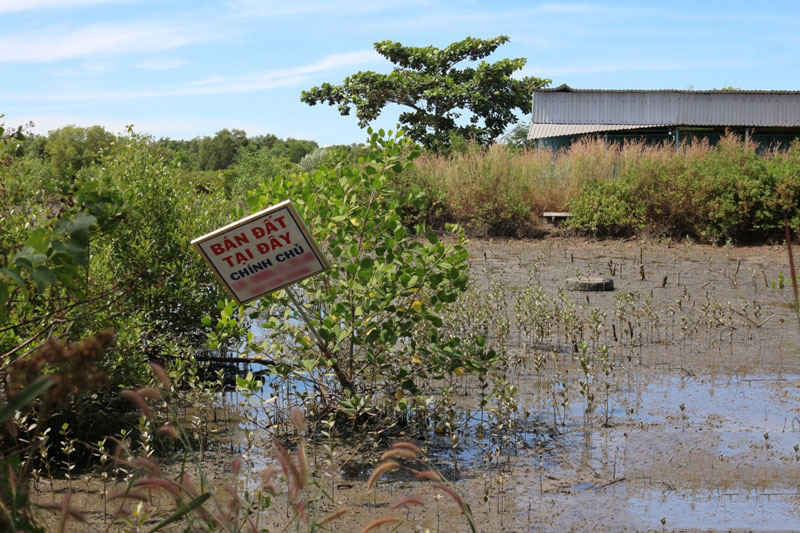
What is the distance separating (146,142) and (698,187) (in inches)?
476

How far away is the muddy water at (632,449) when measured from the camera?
4188 mm

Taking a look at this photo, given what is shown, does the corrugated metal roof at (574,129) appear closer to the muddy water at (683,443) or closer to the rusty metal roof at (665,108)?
the rusty metal roof at (665,108)

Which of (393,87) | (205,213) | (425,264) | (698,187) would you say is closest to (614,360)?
(425,264)

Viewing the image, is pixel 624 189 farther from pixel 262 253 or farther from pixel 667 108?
pixel 262 253

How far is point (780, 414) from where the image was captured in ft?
19.5

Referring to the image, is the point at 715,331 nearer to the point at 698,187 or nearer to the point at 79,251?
the point at 79,251

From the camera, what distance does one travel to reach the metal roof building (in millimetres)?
27531

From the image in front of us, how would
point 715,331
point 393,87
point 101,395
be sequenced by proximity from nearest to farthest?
point 101,395 → point 715,331 → point 393,87

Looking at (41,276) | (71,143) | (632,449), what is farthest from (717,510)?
(71,143)

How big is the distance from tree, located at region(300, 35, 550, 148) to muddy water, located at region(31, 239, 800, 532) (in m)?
27.4

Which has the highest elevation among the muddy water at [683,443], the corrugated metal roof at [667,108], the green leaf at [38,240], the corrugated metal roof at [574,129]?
the corrugated metal roof at [667,108]

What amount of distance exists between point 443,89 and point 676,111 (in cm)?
1046

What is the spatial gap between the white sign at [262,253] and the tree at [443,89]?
30909 mm

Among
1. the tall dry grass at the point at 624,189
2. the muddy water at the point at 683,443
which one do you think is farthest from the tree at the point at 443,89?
the muddy water at the point at 683,443
